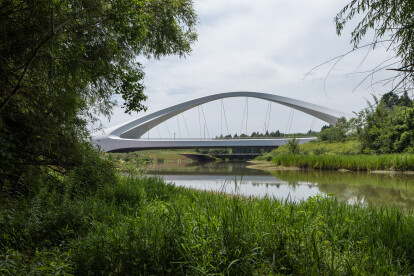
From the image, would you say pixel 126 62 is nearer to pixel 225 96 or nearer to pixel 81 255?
pixel 81 255

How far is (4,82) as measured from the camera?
3686 mm

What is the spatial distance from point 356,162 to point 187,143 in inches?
717

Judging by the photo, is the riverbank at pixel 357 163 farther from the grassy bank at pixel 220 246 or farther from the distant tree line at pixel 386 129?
the grassy bank at pixel 220 246

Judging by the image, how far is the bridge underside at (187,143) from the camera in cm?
2933

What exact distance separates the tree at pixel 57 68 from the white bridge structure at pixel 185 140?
24660 millimetres

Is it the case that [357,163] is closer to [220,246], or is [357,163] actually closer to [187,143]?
[220,246]

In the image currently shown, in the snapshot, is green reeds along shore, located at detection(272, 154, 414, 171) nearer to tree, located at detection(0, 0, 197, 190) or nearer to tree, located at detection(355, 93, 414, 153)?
tree, located at detection(355, 93, 414, 153)

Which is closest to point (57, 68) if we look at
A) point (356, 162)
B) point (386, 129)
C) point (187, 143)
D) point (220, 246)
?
point (220, 246)

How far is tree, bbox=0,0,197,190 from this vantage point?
360cm

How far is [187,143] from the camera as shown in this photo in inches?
1168

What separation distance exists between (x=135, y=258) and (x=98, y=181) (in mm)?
2994

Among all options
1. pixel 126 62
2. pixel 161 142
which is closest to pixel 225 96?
pixel 161 142

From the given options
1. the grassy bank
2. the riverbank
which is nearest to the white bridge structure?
the riverbank

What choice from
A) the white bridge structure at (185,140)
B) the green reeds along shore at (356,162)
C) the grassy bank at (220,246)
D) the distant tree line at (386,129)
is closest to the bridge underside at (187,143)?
the white bridge structure at (185,140)
